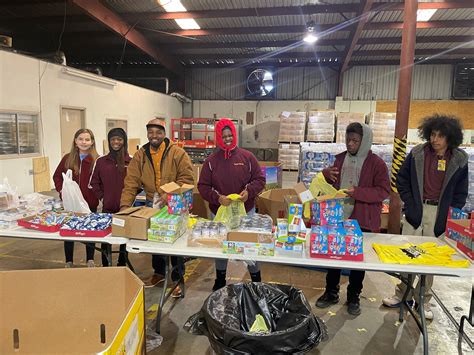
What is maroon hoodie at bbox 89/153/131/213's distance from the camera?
9.43 ft

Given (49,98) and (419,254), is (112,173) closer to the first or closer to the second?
(419,254)

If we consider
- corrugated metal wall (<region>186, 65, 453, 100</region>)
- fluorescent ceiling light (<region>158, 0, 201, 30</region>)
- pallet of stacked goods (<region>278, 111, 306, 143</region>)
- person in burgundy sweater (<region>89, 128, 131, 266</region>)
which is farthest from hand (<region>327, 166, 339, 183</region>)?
corrugated metal wall (<region>186, 65, 453, 100</region>)

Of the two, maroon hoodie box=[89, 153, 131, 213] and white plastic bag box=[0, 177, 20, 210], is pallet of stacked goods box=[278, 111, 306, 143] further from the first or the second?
white plastic bag box=[0, 177, 20, 210]

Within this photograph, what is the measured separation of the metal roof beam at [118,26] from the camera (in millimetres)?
6008

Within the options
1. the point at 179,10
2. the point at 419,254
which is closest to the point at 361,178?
the point at 419,254

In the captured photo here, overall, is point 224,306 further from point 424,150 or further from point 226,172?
point 424,150

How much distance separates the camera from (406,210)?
103 inches

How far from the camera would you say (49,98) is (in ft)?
19.4

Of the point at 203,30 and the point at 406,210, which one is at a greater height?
the point at 203,30

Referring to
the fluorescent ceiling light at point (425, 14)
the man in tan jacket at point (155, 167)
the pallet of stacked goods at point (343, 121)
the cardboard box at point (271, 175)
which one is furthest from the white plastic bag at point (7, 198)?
the pallet of stacked goods at point (343, 121)

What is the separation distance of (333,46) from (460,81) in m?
4.53

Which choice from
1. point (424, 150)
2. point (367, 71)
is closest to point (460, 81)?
point (367, 71)

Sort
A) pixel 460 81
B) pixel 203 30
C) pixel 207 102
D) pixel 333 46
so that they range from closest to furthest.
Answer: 1. pixel 203 30
2. pixel 333 46
3. pixel 460 81
4. pixel 207 102

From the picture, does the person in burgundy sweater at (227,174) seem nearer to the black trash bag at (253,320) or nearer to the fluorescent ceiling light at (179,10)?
the black trash bag at (253,320)
